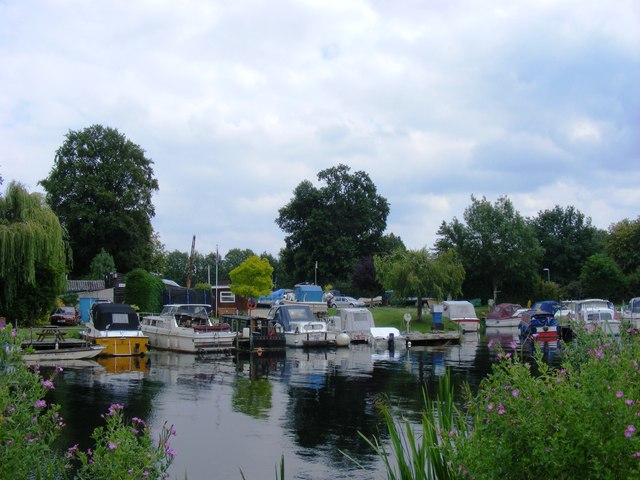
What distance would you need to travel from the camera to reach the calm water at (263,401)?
1345 centimetres

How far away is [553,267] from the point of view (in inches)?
3477

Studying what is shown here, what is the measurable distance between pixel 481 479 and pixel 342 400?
15532mm

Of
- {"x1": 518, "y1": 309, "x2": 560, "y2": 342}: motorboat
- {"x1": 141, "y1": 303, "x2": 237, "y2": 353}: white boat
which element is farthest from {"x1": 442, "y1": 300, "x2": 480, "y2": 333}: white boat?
→ {"x1": 141, "y1": 303, "x2": 237, "y2": 353}: white boat

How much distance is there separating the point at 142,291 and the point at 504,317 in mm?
28854

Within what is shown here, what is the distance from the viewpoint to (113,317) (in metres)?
33.5

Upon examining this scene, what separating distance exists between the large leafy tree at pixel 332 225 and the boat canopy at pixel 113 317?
48.7 meters

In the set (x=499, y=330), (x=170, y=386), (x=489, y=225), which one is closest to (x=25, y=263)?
(x=170, y=386)

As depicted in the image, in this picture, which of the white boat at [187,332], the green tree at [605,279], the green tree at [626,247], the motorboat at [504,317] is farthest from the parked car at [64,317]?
the green tree at [626,247]

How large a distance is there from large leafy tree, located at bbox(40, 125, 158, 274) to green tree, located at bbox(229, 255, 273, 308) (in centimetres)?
1461

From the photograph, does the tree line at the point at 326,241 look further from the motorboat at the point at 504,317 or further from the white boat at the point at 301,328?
the white boat at the point at 301,328

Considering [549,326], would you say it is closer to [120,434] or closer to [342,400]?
[342,400]

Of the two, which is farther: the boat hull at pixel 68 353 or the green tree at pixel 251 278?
the green tree at pixel 251 278

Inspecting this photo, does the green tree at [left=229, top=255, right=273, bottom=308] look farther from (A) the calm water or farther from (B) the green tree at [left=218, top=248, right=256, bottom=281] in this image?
(B) the green tree at [left=218, top=248, right=256, bottom=281]

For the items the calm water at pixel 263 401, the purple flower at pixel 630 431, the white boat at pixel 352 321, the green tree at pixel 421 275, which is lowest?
the calm water at pixel 263 401
